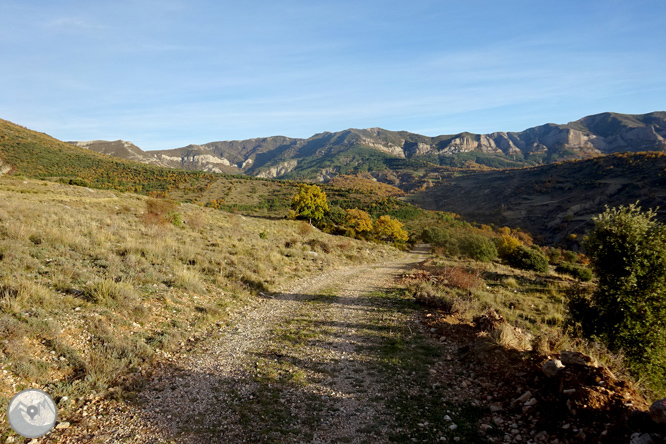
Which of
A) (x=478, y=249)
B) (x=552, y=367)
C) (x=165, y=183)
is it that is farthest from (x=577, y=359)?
(x=165, y=183)

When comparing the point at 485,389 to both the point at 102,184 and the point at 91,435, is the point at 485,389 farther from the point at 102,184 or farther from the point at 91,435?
the point at 102,184

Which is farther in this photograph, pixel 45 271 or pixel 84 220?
pixel 84 220

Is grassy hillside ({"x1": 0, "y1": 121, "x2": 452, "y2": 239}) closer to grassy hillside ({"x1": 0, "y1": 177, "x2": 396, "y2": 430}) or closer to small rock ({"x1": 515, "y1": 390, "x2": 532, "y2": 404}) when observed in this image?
grassy hillside ({"x1": 0, "y1": 177, "x2": 396, "y2": 430})

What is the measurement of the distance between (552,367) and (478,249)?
38.9 m

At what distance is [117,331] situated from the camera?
7594mm

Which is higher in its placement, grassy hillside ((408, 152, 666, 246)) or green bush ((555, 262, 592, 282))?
grassy hillside ((408, 152, 666, 246))

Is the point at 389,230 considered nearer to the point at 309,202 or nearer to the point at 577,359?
the point at 309,202

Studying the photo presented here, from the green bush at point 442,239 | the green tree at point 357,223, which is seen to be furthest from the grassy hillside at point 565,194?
the green tree at point 357,223

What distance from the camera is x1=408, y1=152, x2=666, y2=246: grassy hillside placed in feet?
293

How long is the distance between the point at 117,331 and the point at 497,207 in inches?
5756

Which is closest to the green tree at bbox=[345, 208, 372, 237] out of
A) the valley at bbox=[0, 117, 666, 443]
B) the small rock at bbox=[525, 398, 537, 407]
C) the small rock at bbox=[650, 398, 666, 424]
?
the valley at bbox=[0, 117, 666, 443]

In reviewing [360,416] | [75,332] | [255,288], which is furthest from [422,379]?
[255,288]

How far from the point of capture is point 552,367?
585 centimetres

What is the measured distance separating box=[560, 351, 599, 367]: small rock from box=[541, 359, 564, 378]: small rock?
0.44 feet
